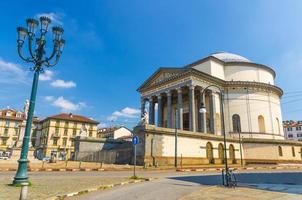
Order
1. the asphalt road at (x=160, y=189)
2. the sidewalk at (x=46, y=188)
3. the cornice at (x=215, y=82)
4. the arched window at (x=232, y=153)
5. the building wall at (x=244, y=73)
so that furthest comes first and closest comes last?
the building wall at (x=244, y=73) → the cornice at (x=215, y=82) → the arched window at (x=232, y=153) → the asphalt road at (x=160, y=189) → the sidewalk at (x=46, y=188)

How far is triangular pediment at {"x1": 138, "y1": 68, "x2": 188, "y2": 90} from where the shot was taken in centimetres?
4081

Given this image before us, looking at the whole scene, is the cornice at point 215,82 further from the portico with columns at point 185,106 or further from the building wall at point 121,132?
the building wall at point 121,132

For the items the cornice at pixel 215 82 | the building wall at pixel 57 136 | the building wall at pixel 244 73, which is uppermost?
the building wall at pixel 244 73

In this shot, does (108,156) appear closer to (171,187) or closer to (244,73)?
(171,187)

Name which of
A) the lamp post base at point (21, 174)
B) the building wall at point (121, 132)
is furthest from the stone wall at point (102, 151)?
the building wall at point (121, 132)

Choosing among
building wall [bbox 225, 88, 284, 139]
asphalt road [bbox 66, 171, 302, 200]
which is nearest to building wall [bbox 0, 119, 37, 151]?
building wall [bbox 225, 88, 284, 139]

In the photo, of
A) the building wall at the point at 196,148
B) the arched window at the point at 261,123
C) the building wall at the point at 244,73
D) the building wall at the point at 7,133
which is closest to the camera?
the building wall at the point at 196,148

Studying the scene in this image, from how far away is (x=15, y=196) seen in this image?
7.36 metres

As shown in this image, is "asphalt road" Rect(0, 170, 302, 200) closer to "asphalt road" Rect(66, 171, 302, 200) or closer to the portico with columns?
"asphalt road" Rect(66, 171, 302, 200)

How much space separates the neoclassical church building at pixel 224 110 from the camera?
109 ft

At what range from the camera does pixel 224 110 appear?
148 ft

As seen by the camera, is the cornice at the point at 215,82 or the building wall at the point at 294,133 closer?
the cornice at the point at 215,82

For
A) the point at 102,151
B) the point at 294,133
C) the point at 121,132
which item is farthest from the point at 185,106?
the point at 294,133

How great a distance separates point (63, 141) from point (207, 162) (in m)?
49.0
